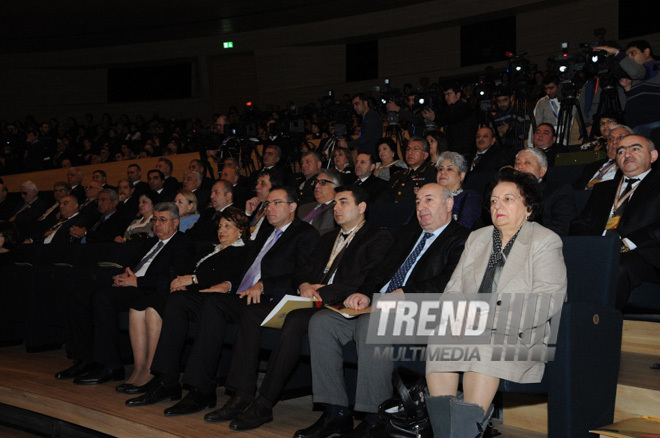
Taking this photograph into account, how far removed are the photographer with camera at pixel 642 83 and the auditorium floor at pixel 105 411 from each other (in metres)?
2.72

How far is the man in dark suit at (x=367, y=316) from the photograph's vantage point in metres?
2.50

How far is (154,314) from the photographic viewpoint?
3465mm

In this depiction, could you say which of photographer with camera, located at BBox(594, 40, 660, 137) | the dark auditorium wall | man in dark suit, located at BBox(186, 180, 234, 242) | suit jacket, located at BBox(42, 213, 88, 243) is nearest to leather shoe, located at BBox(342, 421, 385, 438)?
man in dark suit, located at BBox(186, 180, 234, 242)

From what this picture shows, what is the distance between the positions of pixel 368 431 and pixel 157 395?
1.17 meters

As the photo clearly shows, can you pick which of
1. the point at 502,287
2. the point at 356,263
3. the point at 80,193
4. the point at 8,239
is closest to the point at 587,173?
the point at 356,263

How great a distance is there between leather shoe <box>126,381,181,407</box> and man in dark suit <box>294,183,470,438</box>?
905 millimetres

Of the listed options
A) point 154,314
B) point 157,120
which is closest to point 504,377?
point 154,314

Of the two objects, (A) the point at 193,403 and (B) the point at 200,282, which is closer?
(A) the point at 193,403

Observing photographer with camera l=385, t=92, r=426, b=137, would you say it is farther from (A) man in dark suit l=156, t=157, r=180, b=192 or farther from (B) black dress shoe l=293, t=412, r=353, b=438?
(B) black dress shoe l=293, t=412, r=353, b=438

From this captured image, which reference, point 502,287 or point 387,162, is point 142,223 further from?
point 502,287

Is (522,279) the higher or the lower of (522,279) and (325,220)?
the lower

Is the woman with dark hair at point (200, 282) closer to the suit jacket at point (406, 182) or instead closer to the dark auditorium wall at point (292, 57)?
the suit jacket at point (406, 182)

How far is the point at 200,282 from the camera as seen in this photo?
12.1 feet

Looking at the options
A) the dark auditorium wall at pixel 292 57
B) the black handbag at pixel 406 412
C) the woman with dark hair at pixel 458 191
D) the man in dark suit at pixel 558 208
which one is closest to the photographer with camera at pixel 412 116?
the woman with dark hair at pixel 458 191
